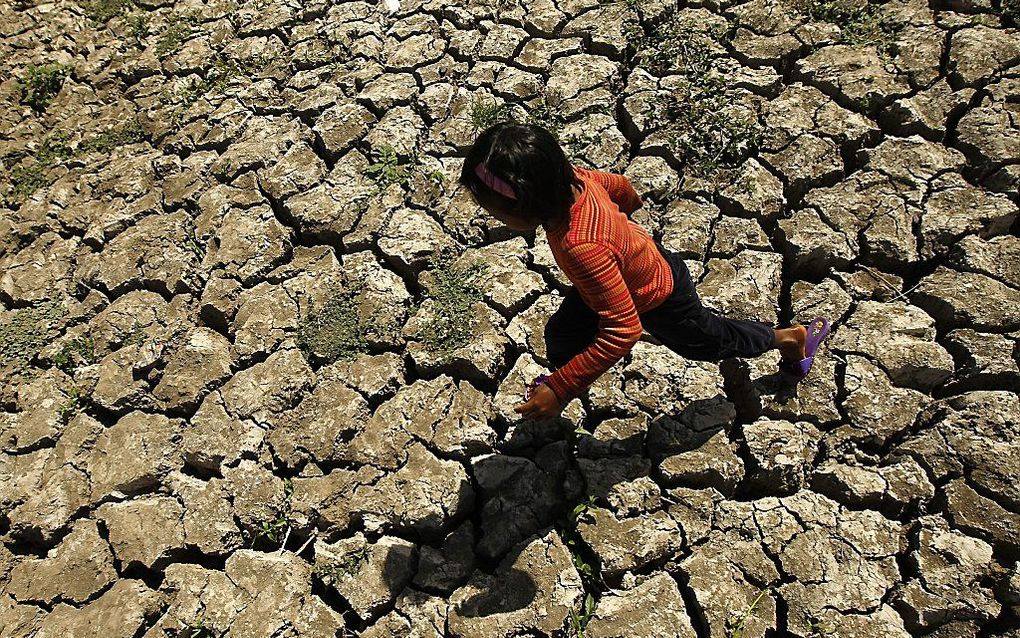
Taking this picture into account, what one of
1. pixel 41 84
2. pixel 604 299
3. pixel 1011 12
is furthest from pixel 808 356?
pixel 41 84

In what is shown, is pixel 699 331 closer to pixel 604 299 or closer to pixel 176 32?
pixel 604 299

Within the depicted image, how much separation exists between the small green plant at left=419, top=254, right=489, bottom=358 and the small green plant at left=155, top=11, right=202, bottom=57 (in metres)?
2.40

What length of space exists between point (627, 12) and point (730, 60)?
0.63m

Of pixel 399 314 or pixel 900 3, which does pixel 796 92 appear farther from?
pixel 399 314

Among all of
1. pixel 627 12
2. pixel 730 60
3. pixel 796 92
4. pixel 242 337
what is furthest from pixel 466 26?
pixel 242 337

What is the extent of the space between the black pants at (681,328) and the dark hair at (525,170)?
522 millimetres

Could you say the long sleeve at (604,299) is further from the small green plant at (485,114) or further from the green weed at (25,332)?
the green weed at (25,332)

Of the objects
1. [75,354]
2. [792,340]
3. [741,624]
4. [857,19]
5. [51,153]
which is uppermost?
[857,19]

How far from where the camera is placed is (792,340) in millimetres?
2432

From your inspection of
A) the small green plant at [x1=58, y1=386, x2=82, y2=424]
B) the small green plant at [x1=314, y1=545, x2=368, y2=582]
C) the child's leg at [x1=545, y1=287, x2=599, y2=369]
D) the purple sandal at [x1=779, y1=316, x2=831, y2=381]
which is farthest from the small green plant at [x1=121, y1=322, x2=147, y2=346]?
the purple sandal at [x1=779, y1=316, x2=831, y2=381]

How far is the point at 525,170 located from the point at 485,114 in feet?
6.20

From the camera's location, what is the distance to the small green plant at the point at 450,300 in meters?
2.85

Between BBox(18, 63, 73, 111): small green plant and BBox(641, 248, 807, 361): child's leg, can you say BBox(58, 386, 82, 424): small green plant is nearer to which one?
BBox(18, 63, 73, 111): small green plant

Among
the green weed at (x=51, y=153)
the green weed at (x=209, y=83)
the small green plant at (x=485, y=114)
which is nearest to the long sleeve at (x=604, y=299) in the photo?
the small green plant at (x=485, y=114)
